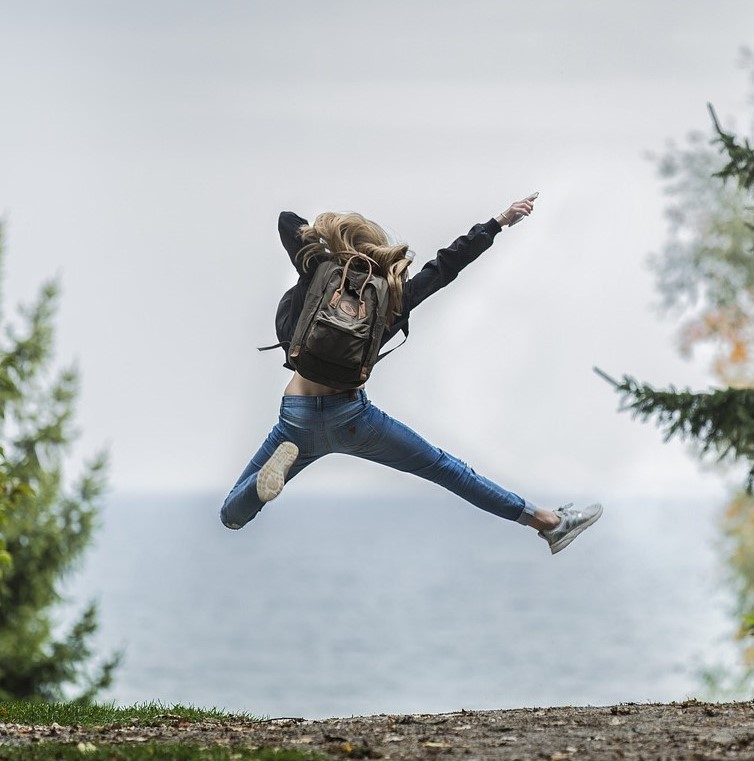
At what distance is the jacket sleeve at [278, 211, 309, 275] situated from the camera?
6801 mm

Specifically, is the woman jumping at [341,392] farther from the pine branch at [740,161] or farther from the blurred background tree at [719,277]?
the blurred background tree at [719,277]

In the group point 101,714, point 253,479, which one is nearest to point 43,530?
point 101,714

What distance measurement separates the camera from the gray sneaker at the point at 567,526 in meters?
7.50

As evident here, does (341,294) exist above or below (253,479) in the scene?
above

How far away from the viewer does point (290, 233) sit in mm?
6816

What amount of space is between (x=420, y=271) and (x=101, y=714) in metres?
3.64

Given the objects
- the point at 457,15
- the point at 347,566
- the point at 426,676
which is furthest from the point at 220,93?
the point at 347,566

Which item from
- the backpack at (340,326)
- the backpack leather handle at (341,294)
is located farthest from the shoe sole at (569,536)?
the backpack leather handle at (341,294)

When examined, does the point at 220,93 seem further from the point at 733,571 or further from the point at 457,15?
the point at 733,571

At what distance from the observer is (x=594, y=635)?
74750mm

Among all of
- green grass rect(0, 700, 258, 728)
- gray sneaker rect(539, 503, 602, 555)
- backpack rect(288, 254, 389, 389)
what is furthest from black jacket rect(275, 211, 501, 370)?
green grass rect(0, 700, 258, 728)

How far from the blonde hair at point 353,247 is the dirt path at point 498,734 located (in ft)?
7.56

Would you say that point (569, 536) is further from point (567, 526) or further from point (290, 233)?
point (290, 233)

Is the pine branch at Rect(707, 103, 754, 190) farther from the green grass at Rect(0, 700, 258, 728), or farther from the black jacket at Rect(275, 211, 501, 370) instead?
the green grass at Rect(0, 700, 258, 728)
